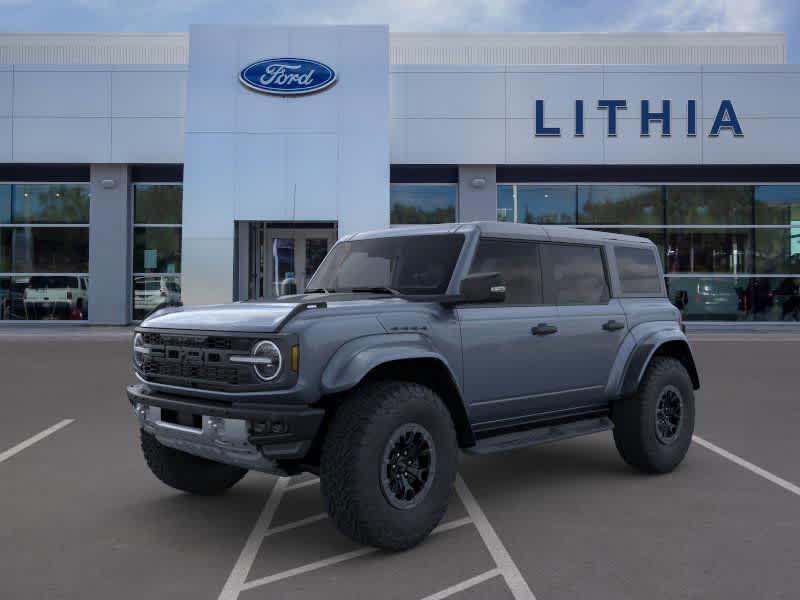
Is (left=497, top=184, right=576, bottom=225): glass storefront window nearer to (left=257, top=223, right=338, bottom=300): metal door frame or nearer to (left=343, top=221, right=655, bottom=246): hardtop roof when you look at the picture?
(left=257, top=223, right=338, bottom=300): metal door frame

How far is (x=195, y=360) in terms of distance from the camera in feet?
14.9

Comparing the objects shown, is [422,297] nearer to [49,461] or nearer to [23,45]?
[49,461]

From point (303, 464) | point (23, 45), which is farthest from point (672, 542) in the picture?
point (23, 45)

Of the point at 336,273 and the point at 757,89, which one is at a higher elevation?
the point at 757,89

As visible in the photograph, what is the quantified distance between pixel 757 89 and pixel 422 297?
812 inches

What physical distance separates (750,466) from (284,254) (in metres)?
17.7

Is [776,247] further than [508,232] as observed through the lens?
Yes

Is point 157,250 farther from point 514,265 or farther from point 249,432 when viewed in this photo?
point 249,432

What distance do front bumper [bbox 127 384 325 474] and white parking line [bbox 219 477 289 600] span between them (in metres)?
0.51

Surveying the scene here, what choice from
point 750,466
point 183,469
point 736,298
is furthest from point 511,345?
point 736,298

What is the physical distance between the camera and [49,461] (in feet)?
22.0

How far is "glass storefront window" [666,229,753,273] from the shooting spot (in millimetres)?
23438

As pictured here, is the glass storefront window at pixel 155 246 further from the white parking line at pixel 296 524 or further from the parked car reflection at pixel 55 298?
the white parking line at pixel 296 524

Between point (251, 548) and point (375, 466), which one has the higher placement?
point (375, 466)
